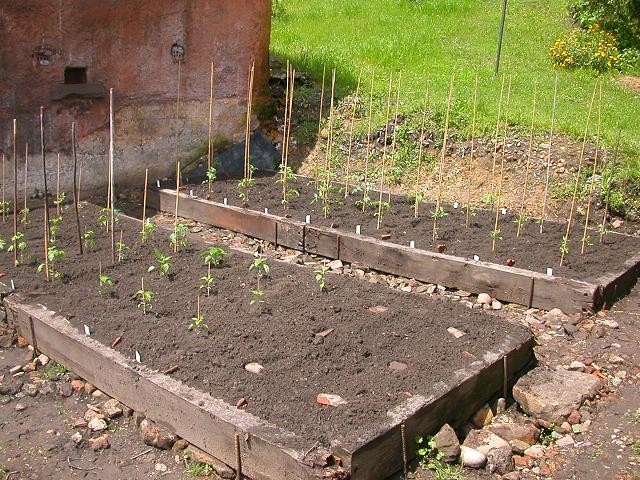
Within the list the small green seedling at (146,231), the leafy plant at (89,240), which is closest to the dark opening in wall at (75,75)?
the leafy plant at (89,240)

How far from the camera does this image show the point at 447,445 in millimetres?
3783

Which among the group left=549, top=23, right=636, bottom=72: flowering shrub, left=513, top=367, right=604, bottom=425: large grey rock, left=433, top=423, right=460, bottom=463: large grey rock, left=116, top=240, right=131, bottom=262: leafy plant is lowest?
left=433, top=423, right=460, bottom=463: large grey rock

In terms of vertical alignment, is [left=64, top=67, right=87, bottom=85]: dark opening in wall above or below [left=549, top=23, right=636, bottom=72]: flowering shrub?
below

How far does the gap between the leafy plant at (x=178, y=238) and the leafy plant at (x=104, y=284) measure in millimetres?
729

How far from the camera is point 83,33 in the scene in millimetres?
7715

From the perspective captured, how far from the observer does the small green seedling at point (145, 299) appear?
195 inches

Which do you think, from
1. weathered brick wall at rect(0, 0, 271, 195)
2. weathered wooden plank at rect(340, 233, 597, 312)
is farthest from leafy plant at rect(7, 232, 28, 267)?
weathered wooden plank at rect(340, 233, 597, 312)

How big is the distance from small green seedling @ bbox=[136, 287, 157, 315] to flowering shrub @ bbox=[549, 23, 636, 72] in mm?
9484

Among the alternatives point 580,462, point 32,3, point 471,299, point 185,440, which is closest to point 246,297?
point 185,440

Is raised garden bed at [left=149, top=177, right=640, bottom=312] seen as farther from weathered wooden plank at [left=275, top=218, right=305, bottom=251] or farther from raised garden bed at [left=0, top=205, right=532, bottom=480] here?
raised garden bed at [left=0, top=205, right=532, bottom=480]

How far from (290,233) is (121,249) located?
171 cm

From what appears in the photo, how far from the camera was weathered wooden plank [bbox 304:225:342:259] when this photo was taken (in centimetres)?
662

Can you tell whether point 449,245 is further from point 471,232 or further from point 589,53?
point 589,53

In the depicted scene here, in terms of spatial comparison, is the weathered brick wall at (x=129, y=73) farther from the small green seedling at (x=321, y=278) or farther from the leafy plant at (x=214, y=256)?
the small green seedling at (x=321, y=278)
